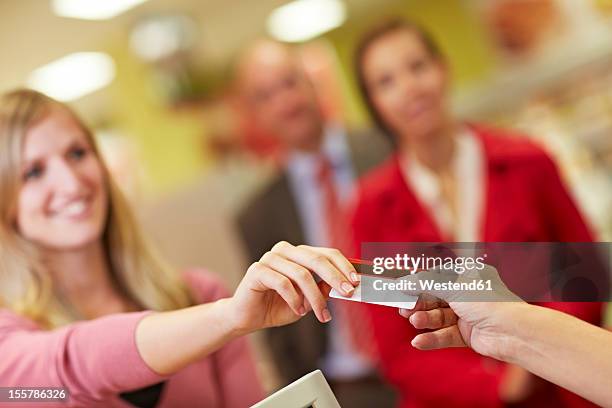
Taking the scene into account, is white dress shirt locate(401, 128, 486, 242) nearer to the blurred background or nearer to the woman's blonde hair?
the woman's blonde hair

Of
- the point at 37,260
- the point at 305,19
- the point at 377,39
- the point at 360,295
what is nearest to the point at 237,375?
the point at 37,260

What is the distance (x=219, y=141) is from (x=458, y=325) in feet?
16.9

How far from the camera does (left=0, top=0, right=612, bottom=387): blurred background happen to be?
3.27 meters

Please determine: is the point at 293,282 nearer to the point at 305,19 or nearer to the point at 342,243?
the point at 342,243

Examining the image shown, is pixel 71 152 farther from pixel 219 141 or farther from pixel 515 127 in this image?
pixel 219 141

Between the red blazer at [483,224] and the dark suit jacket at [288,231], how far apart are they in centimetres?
62

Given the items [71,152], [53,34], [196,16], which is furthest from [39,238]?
[196,16]

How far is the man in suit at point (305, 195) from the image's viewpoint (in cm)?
234

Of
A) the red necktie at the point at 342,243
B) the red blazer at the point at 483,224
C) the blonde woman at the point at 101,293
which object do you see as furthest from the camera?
the red necktie at the point at 342,243

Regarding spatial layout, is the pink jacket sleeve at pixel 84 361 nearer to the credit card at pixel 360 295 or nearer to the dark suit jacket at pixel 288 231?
the credit card at pixel 360 295

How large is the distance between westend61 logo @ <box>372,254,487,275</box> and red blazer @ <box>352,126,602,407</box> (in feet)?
2.10

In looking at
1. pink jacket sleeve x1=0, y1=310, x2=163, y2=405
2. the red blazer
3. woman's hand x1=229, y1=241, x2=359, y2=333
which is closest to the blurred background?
the red blazer

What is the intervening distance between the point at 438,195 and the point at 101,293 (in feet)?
2.61

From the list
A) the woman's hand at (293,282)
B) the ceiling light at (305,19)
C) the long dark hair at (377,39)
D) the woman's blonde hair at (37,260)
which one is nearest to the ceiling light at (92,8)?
the ceiling light at (305,19)
